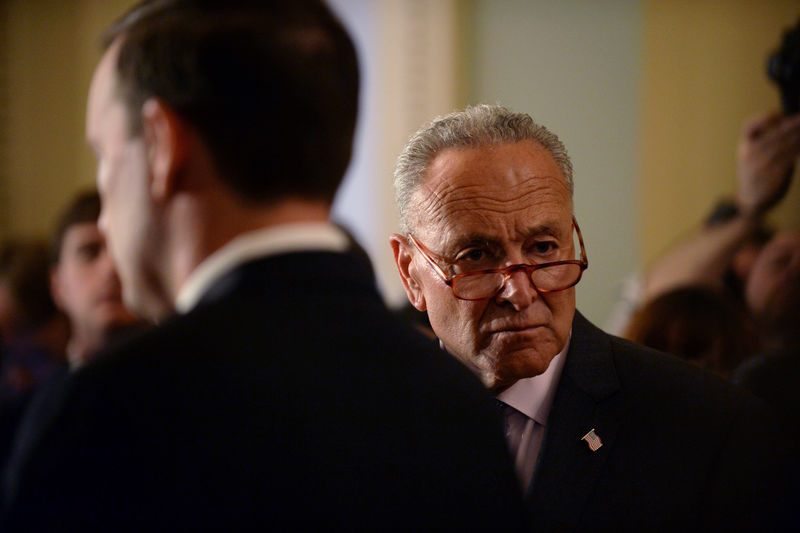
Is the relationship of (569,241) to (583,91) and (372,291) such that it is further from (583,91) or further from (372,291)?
(583,91)

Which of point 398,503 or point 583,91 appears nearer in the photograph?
point 398,503

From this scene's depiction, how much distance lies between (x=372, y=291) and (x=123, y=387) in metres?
0.28

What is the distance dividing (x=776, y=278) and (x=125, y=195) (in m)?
1.90

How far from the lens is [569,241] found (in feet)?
5.09

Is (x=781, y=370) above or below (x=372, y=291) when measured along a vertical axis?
below

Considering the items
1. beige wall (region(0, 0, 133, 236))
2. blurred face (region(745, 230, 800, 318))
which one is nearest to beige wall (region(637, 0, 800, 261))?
blurred face (region(745, 230, 800, 318))

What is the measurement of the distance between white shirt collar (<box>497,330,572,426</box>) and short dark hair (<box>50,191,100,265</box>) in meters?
2.03

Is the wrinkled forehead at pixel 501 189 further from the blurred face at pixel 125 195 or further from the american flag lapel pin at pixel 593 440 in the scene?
the blurred face at pixel 125 195

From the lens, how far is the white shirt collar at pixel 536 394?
1528mm

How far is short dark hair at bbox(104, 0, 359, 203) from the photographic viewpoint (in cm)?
92

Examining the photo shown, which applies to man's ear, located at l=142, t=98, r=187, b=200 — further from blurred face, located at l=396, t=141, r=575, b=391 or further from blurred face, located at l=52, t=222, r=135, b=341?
blurred face, located at l=52, t=222, r=135, b=341

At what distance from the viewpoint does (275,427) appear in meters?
0.87

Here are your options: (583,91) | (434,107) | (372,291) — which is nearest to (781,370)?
(372,291)

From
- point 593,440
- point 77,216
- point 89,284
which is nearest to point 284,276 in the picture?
point 593,440
